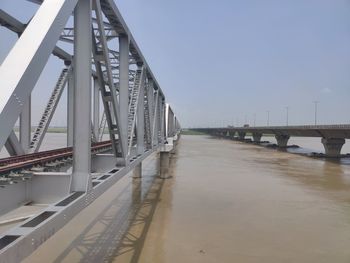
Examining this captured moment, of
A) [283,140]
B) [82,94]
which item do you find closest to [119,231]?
[82,94]

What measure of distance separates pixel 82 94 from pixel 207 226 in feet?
37.1

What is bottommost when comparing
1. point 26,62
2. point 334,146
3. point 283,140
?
point 283,140

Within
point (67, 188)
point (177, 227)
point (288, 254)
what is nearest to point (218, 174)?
point (177, 227)

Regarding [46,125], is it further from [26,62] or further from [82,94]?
[26,62]

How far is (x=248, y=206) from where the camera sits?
22156mm

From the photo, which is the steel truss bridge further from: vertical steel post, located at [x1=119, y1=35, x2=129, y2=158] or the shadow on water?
the shadow on water

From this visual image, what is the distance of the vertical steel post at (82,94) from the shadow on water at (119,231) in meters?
5.83

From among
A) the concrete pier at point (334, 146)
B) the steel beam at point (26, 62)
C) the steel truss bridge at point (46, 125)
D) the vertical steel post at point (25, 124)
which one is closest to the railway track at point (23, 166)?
the steel truss bridge at point (46, 125)

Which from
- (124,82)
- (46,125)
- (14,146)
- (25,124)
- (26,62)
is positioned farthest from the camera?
(46,125)

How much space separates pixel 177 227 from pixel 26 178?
10171 millimetres

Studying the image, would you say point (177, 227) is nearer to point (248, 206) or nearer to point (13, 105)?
point (248, 206)

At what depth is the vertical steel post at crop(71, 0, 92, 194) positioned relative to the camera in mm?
7492

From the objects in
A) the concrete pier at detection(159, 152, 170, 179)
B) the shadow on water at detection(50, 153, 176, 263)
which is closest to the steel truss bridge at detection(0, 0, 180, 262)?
the shadow on water at detection(50, 153, 176, 263)

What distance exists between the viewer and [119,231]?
53.6 feet
